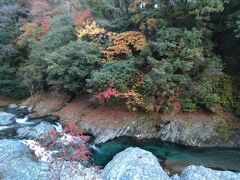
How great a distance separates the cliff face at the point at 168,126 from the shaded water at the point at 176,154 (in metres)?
0.40

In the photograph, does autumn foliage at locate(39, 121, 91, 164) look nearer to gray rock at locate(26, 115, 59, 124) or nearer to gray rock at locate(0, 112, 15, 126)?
gray rock at locate(26, 115, 59, 124)

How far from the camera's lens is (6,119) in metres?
17.8

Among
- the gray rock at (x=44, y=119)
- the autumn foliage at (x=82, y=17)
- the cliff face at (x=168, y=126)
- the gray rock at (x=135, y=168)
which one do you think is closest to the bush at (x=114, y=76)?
the cliff face at (x=168, y=126)

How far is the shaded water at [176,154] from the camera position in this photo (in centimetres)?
1221

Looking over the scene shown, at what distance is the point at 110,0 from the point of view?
2152 centimetres

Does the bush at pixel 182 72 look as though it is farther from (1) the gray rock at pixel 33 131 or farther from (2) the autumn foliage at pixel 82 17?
(2) the autumn foliage at pixel 82 17

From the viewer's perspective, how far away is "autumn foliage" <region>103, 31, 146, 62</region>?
16803 millimetres

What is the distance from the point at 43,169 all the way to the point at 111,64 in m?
7.34

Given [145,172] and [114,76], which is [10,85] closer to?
[114,76]

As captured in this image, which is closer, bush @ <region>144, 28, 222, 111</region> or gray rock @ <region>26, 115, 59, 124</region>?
bush @ <region>144, 28, 222, 111</region>

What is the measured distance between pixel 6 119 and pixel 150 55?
9674 mm

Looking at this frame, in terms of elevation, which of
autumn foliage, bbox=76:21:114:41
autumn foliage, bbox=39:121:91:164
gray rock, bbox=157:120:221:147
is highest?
autumn foliage, bbox=76:21:114:41

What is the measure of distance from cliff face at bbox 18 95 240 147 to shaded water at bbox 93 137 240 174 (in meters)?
0.40

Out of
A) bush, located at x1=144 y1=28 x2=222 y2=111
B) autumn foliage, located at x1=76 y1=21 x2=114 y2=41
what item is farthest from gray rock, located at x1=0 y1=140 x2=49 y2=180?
autumn foliage, located at x1=76 y1=21 x2=114 y2=41
